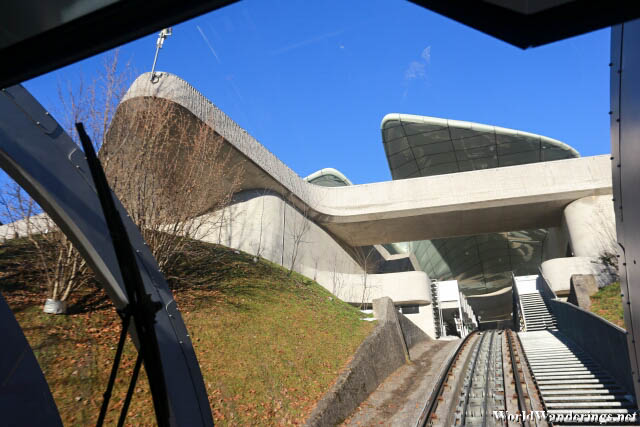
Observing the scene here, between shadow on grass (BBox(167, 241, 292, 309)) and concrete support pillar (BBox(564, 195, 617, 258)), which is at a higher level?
concrete support pillar (BBox(564, 195, 617, 258))

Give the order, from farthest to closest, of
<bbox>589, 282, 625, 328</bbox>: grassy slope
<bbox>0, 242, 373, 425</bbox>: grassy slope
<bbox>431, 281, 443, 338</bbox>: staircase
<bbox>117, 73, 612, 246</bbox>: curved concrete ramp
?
<bbox>431, 281, 443, 338</bbox>: staircase
<bbox>117, 73, 612, 246</bbox>: curved concrete ramp
<bbox>589, 282, 625, 328</bbox>: grassy slope
<bbox>0, 242, 373, 425</bbox>: grassy slope

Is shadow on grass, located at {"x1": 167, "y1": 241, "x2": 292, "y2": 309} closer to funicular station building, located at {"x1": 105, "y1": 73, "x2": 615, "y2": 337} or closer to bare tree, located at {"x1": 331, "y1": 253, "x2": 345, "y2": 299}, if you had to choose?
funicular station building, located at {"x1": 105, "y1": 73, "x2": 615, "y2": 337}

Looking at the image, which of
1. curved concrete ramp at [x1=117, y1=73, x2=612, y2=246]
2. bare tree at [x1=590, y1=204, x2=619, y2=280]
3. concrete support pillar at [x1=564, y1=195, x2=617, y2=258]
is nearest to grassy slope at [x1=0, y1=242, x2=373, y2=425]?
curved concrete ramp at [x1=117, y1=73, x2=612, y2=246]

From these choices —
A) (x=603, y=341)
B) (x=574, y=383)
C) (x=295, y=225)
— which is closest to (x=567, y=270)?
(x=295, y=225)

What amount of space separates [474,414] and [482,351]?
310 inches

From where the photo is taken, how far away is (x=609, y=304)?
17.6 m

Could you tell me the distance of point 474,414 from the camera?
827cm

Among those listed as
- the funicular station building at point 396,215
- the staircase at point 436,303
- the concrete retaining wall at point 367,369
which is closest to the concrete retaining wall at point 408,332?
the concrete retaining wall at point 367,369

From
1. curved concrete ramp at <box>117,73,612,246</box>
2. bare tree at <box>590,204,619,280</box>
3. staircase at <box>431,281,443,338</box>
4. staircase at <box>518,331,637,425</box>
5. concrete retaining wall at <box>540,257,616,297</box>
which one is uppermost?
curved concrete ramp at <box>117,73,612,246</box>

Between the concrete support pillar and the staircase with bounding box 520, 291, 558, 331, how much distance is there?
12.5 ft

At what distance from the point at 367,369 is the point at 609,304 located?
497 inches

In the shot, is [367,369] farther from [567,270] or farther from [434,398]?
[567,270]

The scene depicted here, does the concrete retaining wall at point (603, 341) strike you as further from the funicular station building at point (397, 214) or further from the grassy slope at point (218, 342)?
the funicular station building at point (397, 214)

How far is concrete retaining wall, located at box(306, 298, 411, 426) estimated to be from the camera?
8539 millimetres
